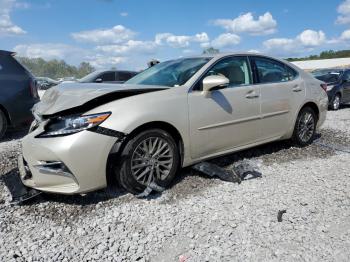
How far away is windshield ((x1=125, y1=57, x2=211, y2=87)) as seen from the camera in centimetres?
443

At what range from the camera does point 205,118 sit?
4.26 m

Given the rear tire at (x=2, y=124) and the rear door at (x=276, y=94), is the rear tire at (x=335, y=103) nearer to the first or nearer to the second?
the rear door at (x=276, y=94)

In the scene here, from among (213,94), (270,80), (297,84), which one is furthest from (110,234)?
(297,84)

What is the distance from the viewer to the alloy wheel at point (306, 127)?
5.81 meters

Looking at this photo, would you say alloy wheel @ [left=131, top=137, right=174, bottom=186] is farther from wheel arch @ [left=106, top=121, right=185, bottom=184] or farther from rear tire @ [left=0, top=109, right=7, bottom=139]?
rear tire @ [left=0, top=109, right=7, bottom=139]

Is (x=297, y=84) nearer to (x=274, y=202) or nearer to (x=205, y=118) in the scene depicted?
(x=205, y=118)

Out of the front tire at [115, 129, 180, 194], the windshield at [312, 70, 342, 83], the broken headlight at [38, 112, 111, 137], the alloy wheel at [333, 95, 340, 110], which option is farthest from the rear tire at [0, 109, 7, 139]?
the windshield at [312, 70, 342, 83]

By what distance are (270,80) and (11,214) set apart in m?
3.81

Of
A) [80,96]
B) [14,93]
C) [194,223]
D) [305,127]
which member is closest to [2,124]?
→ [14,93]

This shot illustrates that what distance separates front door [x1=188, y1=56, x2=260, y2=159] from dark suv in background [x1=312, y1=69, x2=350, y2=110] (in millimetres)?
8423

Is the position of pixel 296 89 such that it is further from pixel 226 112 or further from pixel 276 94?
pixel 226 112

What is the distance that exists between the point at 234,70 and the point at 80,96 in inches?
86.1

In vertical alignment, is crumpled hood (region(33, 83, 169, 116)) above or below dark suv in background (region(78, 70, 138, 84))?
below

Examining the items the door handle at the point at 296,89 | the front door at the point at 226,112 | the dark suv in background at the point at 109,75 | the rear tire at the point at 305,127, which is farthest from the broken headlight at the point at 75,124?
the dark suv in background at the point at 109,75
